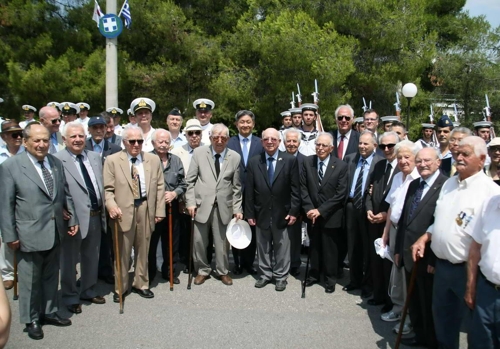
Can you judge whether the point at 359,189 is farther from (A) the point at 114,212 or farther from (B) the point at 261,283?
(A) the point at 114,212

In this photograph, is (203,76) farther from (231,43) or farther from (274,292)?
(274,292)

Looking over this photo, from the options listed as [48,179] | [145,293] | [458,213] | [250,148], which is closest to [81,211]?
[48,179]

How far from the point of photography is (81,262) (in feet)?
17.5

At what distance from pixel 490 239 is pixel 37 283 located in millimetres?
4057

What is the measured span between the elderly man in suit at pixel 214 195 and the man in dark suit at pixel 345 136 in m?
1.64

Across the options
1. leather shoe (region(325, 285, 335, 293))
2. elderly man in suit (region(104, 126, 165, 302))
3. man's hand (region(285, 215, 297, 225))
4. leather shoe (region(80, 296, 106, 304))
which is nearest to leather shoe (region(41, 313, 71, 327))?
leather shoe (region(80, 296, 106, 304))

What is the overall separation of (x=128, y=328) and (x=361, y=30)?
12741 millimetres

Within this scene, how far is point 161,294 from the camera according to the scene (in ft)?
18.8

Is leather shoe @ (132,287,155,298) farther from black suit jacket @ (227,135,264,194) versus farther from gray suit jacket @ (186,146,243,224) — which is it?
black suit jacket @ (227,135,264,194)

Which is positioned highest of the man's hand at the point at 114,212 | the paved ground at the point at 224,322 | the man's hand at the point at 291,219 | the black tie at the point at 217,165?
the black tie at the point at 217,165

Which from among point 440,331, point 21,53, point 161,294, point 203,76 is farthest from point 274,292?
point 21,53

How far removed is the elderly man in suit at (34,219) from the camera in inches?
173

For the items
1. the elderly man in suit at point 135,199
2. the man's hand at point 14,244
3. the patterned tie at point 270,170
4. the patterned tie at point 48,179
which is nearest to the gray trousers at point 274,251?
the patterned tie at point 270,170

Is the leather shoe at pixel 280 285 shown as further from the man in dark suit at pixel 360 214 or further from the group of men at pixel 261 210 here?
the man in dark suit at pixel 360 214
